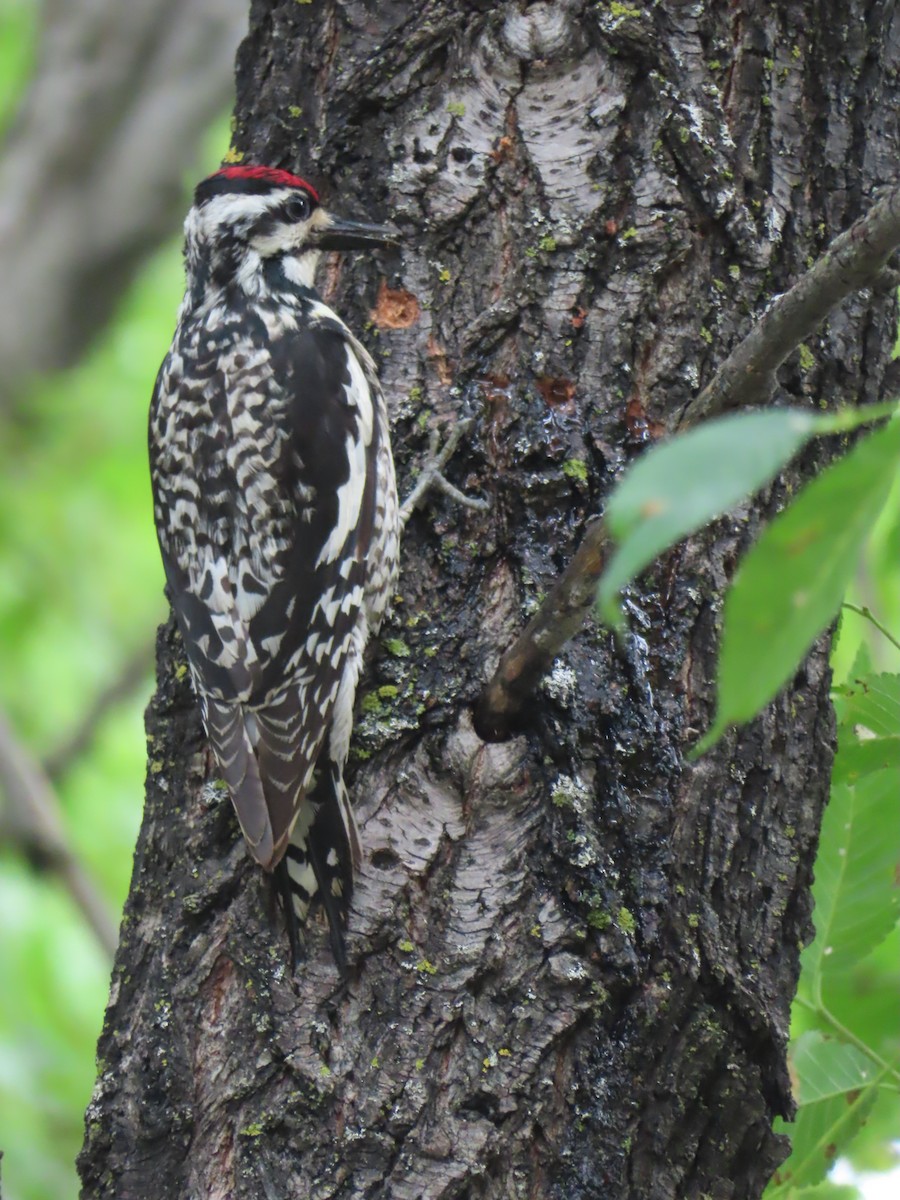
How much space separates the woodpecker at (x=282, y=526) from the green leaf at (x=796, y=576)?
4.46 ft

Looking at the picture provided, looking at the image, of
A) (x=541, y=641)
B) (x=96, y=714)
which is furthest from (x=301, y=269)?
(x=96, y=714)

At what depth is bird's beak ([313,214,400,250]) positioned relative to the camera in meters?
2.48

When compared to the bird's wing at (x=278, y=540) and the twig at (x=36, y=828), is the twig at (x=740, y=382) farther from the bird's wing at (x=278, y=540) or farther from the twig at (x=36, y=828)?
the twig at (x=36, y=828)

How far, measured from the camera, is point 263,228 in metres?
2.94

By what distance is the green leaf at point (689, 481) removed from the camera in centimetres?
80

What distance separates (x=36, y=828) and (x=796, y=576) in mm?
3730

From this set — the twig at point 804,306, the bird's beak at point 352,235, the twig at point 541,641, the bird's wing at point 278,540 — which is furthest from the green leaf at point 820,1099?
the bird's beak at point 352,235

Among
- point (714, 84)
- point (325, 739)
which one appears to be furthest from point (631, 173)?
point (325, 739)

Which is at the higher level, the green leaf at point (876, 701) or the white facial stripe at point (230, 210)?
the white facial stripe at point (230, 210)

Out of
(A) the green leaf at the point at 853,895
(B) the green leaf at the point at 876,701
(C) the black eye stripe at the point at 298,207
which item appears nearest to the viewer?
(B) the green leaf at the point at 876,701

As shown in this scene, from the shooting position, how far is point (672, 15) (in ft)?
7.81

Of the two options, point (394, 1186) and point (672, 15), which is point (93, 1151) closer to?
point (394, 1186)

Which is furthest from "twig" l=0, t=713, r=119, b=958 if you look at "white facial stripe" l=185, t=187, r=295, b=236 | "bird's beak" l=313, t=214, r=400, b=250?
"bird's beak" l=313, t=214, r=400, b=250

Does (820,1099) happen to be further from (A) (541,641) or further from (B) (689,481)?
(B) (689,481)
